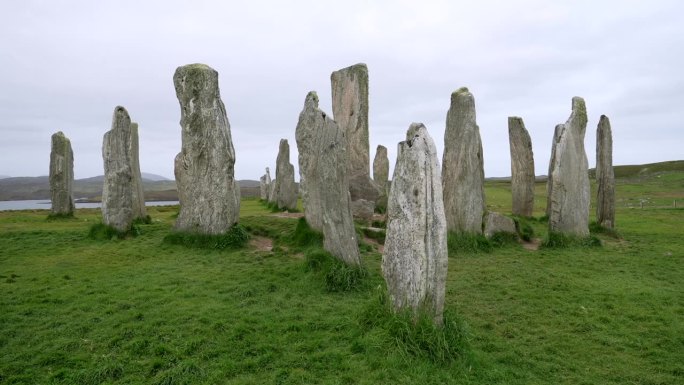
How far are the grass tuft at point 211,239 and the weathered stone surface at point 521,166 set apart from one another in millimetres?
12107

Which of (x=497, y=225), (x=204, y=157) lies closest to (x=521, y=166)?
(x=497, y=225)

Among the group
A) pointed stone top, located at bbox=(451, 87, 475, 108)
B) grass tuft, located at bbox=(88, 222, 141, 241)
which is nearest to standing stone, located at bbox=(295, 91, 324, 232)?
pointed stone top, located at bbox=(451, 87, 475, 108)

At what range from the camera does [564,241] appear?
1444 centimetres

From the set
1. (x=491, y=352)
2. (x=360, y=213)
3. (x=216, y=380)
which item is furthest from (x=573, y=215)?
(x=216, y=380)

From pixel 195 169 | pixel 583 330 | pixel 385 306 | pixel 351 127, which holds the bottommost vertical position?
pixel 583 330

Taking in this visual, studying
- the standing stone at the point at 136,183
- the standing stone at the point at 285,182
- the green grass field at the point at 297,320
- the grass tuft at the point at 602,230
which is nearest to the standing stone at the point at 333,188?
the green grass field at the point at 297,320

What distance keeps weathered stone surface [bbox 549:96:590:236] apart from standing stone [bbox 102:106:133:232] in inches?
516

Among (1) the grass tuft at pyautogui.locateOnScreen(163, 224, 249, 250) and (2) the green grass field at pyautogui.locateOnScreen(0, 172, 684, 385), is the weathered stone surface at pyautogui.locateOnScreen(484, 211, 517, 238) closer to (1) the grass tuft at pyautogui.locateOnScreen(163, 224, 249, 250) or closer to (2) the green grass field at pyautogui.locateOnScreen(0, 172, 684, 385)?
(2) the green grass field at pyautogui.locateOnScreen(0, 172, 684, 385)

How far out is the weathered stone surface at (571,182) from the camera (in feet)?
47.6

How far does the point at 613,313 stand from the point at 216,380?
6.83m

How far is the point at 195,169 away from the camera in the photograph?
13.7m

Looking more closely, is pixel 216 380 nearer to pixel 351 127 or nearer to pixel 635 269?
pixel 635 269

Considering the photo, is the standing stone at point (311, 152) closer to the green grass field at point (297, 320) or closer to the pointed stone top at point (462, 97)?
the green grass field at point (297, 320)

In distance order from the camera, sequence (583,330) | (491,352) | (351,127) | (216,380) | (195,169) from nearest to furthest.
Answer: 1. (216,380)
2. (491,352)
3. (583,330)
4. (195,169)
5. (351,127)
